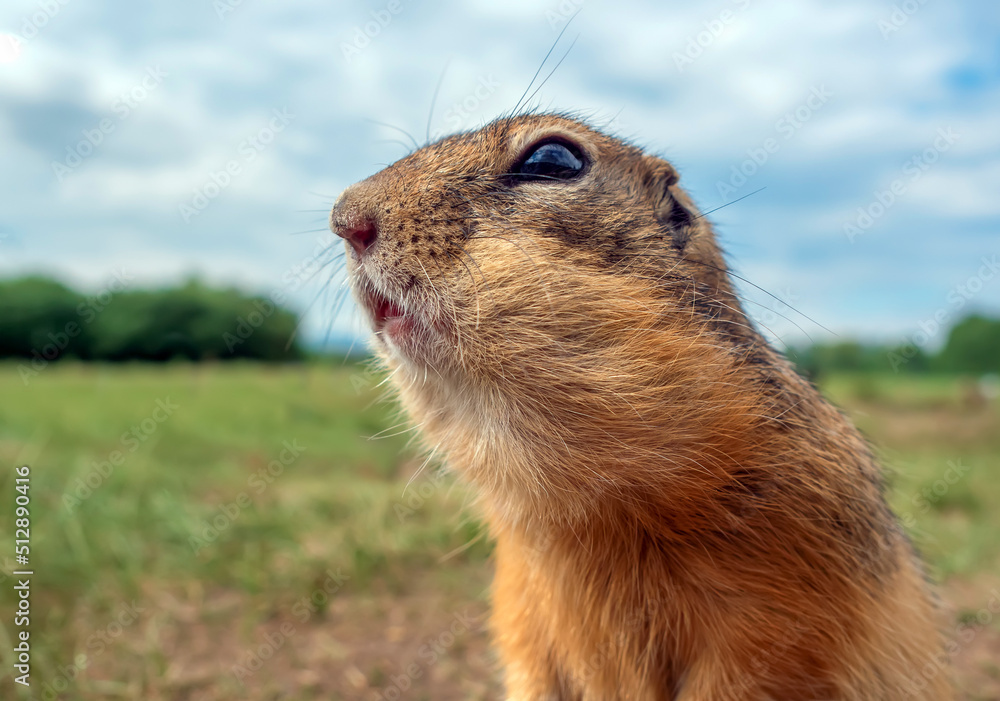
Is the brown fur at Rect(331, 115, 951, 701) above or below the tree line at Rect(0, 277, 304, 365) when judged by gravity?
above

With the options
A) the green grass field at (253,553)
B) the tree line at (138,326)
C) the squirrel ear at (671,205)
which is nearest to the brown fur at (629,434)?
the squirrel ear at (671,205)

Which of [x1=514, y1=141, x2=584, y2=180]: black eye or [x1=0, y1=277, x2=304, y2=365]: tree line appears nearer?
[x1=514, y1=141, x2=584, y2=180]: black eye

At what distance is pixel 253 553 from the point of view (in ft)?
14.7

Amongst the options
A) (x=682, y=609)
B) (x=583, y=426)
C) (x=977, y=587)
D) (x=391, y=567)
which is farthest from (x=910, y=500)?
(x=583, y=426)

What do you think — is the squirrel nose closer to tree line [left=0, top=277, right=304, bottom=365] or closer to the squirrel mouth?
the squirrel mouth

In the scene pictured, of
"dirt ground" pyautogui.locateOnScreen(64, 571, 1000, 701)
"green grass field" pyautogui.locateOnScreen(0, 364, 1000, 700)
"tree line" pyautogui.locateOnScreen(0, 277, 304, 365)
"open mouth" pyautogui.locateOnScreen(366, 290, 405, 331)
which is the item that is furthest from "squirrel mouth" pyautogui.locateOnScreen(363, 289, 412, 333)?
"tree line" pyautogui.locateOnScreen(0, 277, 304, 365)

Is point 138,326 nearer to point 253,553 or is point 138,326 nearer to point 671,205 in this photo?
point 253,553

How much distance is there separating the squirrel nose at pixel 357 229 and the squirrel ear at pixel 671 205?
3.31 feet

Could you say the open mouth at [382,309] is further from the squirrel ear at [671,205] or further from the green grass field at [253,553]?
the squirrel ear at [671,205]

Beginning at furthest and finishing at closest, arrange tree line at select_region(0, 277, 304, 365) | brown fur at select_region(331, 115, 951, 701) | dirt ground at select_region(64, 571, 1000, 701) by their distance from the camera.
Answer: tree line at select_region(0, 277, 304, 365)
dirt ground at select_region(64, 571, 1000, 701)
brown fur at select_region(331, 115, 951, 701)

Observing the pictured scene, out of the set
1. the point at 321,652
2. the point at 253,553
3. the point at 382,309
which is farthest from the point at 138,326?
the point at 382,309

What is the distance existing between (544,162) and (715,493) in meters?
1.21

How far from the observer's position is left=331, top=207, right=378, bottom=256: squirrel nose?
1919mm

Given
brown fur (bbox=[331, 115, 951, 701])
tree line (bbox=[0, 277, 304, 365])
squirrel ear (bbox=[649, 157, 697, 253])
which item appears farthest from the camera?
tree line (bbox=[0, 277, 304, 365])
